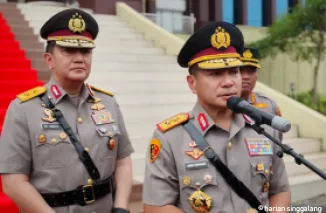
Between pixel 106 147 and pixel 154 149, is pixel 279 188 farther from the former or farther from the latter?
pixel 106 147

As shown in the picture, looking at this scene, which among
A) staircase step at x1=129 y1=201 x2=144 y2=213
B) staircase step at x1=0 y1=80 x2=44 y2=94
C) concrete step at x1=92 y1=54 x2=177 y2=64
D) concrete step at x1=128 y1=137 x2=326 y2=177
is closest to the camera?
staircase step at x1=129 y1=201 x2=144 y2=213

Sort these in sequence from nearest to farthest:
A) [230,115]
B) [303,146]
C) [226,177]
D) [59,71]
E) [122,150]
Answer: [226,177]
[230,115]
[59,71]
[122,150]
[303,146]

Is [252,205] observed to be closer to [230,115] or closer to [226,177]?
[226,177]

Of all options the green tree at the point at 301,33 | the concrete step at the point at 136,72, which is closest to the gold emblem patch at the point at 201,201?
the concrete step at the point at 136,72

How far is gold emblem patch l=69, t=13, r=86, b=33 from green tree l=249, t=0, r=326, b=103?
26.7 feet

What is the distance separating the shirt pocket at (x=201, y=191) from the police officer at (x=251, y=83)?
1.90 meters

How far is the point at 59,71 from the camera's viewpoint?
2.39 meters

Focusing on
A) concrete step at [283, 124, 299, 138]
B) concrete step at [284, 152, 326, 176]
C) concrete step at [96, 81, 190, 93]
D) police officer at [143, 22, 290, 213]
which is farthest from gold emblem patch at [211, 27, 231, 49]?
concrete step at [283, 124, 299, 138]

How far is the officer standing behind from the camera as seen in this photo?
226cm

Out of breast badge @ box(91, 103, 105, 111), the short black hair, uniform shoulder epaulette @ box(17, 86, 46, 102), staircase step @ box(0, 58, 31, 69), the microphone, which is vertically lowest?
staircase step @ box(0, 58, 31, 69)

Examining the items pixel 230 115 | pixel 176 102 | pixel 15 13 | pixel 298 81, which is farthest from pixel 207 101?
pixel 298 81

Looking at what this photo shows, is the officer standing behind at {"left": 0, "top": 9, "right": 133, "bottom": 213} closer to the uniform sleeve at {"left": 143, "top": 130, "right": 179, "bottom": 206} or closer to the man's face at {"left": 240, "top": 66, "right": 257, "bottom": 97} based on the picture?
the uniform sleeve at {"left": 143, "top": 130, "right": 179, "bottom": 206}

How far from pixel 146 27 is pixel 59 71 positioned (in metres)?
7.17

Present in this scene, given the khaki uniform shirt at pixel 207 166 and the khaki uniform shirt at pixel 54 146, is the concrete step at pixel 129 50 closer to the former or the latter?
the khaki uniform shirt at pixel 54 146
